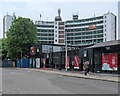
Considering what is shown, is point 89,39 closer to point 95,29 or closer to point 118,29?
point 95,29

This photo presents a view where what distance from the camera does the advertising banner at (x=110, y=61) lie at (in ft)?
67.2

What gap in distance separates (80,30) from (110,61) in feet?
263

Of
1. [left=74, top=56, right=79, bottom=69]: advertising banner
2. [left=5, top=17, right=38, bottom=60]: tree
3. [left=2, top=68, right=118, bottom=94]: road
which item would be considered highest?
[left=5, top=17, right=38, bottom=60]: tree

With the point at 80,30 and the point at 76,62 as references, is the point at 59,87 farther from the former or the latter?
the point at 80,30

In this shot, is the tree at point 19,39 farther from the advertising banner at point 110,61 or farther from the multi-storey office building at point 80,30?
the multi-storey office building at point 80,30

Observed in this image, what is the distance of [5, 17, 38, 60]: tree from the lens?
53.9 m

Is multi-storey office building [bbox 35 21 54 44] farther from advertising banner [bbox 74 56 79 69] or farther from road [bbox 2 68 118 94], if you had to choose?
road [bbox 2 68 118 94]

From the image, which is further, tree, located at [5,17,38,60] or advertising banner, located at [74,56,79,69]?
tree, located at [5,17,38,60]

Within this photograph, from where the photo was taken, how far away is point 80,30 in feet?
330

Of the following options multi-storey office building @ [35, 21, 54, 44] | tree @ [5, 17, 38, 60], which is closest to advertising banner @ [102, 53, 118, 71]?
tree @ [5, 17, 38, 60]

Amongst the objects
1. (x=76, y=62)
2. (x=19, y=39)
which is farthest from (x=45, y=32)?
(x=76, y=62)

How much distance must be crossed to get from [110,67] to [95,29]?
74.9 m

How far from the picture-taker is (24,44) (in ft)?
180

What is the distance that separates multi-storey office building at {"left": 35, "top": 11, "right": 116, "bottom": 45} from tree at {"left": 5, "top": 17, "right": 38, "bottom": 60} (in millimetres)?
43211
